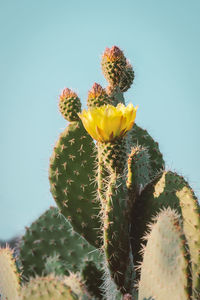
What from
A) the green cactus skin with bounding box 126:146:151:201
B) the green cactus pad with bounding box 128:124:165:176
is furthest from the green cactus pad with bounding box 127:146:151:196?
the green cactus pad with bounding box 128:124:165:176

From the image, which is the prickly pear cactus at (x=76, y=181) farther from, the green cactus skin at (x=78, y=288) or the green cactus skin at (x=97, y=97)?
the green cactus skin at (x=78, y=288)

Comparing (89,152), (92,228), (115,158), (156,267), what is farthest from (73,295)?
(89,152)

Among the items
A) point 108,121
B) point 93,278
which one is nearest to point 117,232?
point 108,121

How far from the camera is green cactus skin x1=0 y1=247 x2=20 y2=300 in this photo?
71.2 inches

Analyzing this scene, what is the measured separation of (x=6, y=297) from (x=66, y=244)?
0.72m

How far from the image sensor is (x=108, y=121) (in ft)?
5.55

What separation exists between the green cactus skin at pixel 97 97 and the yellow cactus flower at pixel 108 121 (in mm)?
365

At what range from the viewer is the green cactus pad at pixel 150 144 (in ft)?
7.40

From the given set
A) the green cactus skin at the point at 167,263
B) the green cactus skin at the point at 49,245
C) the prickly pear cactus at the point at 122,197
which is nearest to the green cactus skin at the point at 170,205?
the prickly pear cactus at the point at 122,197

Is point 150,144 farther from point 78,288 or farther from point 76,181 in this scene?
point 78,288

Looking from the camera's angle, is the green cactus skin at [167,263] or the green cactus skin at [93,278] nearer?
the green cactus skin at [167,263]

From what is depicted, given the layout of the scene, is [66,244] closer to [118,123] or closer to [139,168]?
[139,168]

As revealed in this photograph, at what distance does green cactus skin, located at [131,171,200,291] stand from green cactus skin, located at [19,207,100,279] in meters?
0.65

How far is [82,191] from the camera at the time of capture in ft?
7.14
